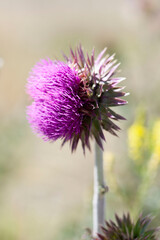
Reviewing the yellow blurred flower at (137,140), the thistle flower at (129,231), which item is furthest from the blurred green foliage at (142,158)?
the thistle flower at (129,231)

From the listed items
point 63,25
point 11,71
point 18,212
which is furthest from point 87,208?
point 63,25

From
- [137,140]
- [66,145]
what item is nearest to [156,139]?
[137,140]

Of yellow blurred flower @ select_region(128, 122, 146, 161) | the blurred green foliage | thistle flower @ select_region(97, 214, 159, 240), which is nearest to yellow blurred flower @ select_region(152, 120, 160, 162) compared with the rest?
the blurred green foliage

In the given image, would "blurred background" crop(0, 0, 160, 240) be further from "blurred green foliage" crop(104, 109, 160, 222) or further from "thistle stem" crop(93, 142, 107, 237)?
"thistle stem" crop(93, 142, 107, 237)

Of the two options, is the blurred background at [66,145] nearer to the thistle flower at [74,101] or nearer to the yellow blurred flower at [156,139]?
the yellow blurred flower at [156,139]

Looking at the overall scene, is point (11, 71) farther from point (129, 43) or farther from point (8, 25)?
point (129, 43)

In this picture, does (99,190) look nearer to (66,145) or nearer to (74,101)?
(74,101)
